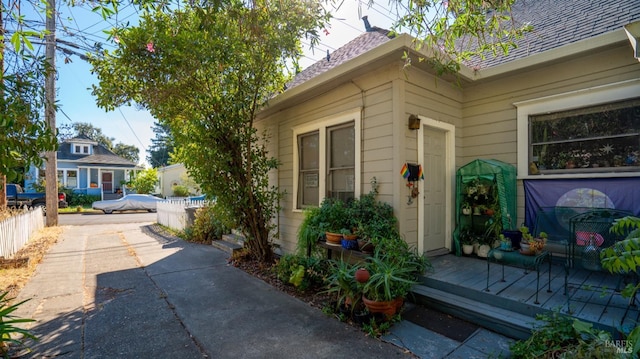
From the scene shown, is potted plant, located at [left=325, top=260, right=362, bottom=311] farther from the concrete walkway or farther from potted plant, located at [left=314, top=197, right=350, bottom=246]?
potted plant, located at [left=314, top=197, right=350, bottom=246]

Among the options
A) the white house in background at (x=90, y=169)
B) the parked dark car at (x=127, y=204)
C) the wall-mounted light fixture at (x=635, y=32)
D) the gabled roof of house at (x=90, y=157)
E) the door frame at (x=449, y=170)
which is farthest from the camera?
the gabled roof of house at (x=90, y=157)

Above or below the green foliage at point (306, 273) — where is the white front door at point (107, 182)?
above

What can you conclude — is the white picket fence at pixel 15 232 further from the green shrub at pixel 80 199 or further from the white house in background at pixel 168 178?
the white house in background at pixel 168 178

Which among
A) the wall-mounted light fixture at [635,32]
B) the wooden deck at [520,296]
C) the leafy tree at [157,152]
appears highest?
the leafy tree at [157,152]

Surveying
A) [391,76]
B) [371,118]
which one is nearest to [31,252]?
[371,118]

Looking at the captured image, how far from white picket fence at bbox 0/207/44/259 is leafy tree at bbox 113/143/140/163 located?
41544 mm

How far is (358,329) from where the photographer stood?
3.07m

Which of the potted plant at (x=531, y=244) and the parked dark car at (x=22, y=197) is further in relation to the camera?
the parked dark car at (x=22, y=197)

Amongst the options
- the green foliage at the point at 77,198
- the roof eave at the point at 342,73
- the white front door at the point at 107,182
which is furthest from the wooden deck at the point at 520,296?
the white front door at the point at 107,182

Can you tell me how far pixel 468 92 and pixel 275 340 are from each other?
4.82m

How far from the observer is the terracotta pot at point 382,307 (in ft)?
10.0

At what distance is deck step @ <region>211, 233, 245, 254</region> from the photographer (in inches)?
258

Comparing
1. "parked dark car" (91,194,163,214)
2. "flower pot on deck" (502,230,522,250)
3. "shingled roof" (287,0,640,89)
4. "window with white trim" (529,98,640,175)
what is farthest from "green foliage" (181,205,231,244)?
"parked dark car" (91,194,163,214)

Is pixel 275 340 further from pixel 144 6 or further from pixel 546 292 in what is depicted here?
pixel 144 6
